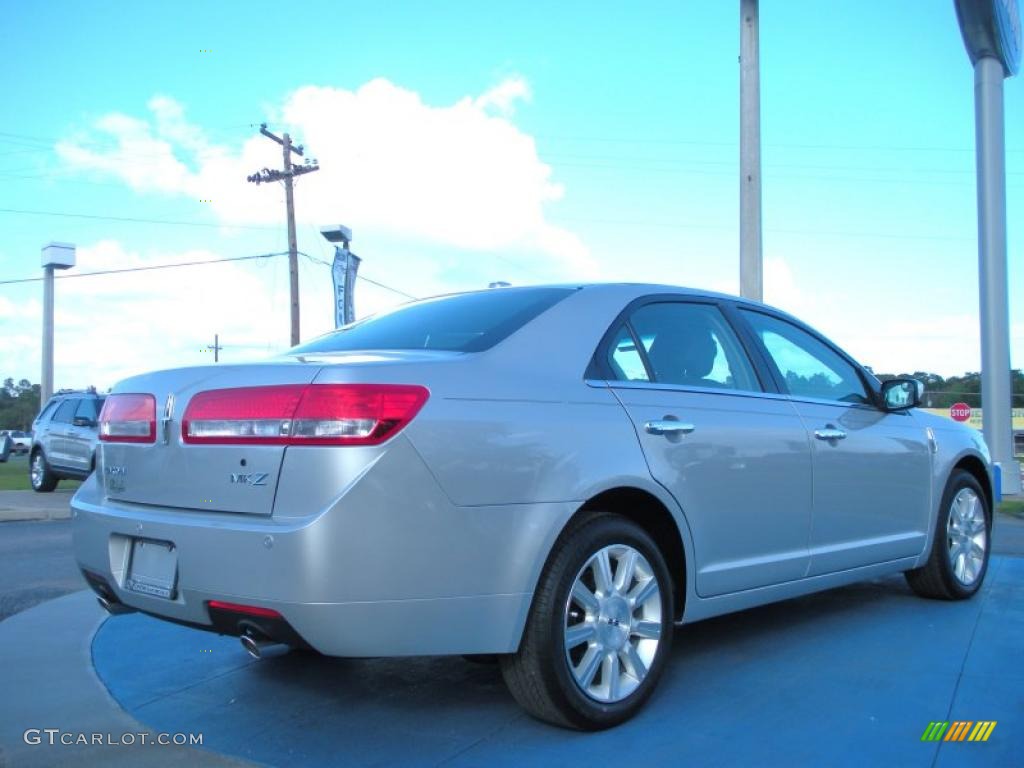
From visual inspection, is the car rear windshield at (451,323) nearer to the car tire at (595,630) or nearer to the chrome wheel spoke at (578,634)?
the car tire at (595,630)

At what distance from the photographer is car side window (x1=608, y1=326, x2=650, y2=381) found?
3525 millimetres

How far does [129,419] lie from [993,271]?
17000 mm

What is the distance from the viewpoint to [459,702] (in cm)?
352

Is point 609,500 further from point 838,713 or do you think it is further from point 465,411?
point 838,713

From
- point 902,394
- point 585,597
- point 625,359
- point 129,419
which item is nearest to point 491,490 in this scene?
point 585,597

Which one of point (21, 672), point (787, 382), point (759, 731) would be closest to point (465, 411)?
Answer: point (759, 731)

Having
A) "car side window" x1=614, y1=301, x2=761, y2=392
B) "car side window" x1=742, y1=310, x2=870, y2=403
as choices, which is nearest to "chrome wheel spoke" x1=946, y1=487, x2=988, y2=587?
"car side window" x1=742, y1=310, x2=870, y2=403

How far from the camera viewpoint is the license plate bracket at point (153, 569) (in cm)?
301

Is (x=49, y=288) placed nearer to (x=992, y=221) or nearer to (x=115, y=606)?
(x=992, y=221)

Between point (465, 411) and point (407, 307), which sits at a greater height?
point (407, 307)

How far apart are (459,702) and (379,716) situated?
320 millimetres

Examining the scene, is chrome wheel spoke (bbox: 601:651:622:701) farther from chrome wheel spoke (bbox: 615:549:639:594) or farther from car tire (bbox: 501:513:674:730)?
chrome wheel spoke (bbox: 615:549:639:594)

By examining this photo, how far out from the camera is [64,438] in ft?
47.3

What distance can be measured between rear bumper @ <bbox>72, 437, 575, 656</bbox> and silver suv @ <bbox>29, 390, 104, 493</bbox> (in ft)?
39.3
